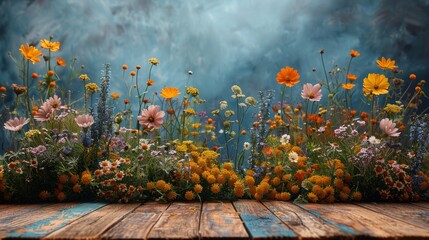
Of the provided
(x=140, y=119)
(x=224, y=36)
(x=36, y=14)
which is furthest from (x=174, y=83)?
(x=140, y=119)

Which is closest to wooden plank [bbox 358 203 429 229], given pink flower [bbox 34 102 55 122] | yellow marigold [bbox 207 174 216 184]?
yellow marigold [bbox 207 174 216 184]

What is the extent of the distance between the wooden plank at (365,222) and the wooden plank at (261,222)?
0.23 meters

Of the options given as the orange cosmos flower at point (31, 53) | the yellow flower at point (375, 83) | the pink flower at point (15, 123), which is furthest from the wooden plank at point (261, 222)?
the orange cosmos flower at point (31, 53)

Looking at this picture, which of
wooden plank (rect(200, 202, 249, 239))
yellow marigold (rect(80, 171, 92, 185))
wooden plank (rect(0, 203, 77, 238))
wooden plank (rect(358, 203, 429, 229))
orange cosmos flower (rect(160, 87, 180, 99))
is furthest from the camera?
orange cosmos flower (rect(160, 87, 180, 99))

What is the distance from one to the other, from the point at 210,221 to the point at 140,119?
966mm

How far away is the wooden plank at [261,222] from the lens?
1622mm

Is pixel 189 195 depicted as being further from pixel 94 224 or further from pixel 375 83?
pixel 375 83

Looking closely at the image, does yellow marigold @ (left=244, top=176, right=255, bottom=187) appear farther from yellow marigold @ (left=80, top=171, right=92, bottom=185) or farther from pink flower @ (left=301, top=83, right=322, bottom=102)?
yellow marigold @ (left=80, top=171, right=92, bottom=185)

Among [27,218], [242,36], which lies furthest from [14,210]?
[242,36]

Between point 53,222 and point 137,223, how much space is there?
362 mm

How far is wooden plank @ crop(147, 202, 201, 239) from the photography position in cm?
163

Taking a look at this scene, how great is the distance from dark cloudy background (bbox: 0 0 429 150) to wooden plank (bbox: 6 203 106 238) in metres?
3.09

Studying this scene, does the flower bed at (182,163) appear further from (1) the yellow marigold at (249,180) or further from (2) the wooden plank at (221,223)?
(2) the wooden plank at (221,223)

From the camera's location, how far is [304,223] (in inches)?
75.0
